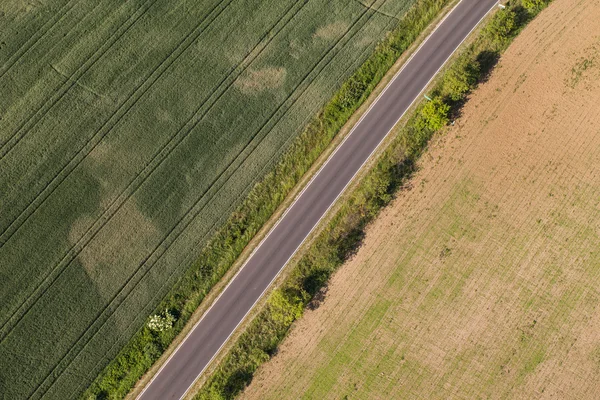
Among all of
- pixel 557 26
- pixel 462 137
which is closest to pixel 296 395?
pixel 462 137

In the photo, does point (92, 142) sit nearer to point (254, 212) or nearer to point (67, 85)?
point (67, 85)

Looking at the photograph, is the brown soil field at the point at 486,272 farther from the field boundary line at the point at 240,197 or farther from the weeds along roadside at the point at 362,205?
the field boundary line at the point at 240,197

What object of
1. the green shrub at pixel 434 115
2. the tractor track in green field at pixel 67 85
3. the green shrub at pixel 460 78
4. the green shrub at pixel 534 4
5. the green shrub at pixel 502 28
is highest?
the tractor track in green field at pixel 67 85

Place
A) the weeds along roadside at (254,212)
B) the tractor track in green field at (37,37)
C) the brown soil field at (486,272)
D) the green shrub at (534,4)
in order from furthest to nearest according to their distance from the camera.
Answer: the green shrub at (534,4) < the tractor track in green field at (37,37) < the brown soil field at (486,272) < the weeds along roadside at (254,212)

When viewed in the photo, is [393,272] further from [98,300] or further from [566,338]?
[98,300]

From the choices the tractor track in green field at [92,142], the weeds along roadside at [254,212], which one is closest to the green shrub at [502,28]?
the weeds along roadside at [254,212]

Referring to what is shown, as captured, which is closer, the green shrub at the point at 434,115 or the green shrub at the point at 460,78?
the green shrub at the point at 434,115

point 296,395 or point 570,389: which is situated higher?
point 296,395
